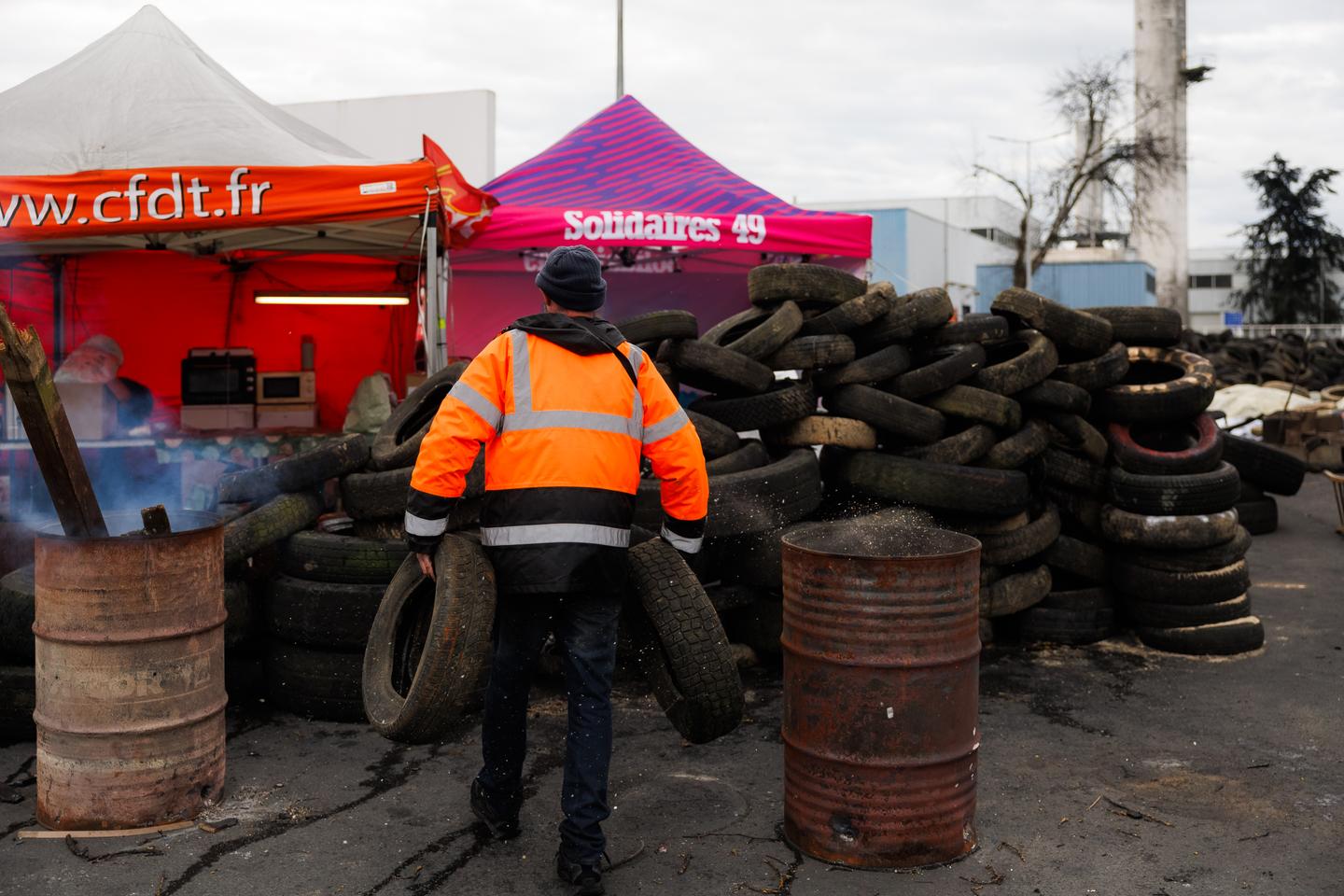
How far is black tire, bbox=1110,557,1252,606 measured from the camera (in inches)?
262

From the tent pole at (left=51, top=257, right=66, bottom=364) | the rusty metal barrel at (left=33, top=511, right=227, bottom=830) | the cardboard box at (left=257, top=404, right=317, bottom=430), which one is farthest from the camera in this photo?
the tent pole at (left=51, top=257, right=66, bottom=364)

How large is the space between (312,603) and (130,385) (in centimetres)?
546

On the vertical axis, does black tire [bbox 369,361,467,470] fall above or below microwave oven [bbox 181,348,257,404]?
below

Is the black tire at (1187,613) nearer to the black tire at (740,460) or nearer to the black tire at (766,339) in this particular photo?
the black tire at (740,460)

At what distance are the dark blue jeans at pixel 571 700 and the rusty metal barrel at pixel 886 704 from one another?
71cm

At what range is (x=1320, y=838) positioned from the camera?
3.98 m

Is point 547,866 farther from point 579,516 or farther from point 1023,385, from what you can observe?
point 1023,385

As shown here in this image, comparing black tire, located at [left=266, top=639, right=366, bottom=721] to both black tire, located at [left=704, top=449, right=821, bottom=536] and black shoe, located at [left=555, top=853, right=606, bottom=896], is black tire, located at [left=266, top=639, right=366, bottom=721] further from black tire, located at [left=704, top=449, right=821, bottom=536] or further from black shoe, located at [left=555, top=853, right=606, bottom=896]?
black shoe, located at [left=555, top=853, right=606, bottom=896]

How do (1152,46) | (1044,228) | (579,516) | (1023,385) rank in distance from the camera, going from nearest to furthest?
(579,516) → (1023,385) → (1044,228) → (1152,46)

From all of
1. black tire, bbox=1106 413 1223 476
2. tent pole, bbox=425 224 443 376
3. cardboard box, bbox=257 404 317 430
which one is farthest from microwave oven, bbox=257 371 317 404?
black tire, bbox=1106 413 1223 476

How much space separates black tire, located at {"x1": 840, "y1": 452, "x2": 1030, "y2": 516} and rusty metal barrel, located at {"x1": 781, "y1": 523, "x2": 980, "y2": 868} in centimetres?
245

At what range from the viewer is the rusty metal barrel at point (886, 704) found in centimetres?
366

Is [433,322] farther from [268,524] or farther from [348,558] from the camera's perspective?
[348,558]

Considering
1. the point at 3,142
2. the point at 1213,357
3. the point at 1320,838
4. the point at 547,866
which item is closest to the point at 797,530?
the point at 547,866
